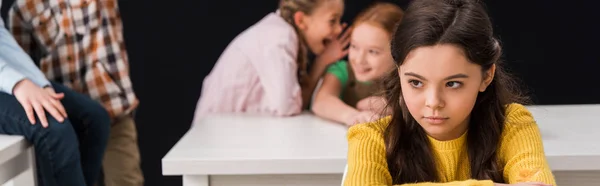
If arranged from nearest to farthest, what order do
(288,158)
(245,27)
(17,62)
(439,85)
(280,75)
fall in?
(439,85) → (288,158) → (17,62) → (280,75) → (245,27)

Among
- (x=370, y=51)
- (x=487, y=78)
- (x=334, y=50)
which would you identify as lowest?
(x=334, y=50)

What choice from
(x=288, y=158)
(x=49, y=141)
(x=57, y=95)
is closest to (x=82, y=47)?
(x=57, y=95)

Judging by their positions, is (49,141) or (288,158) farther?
(49,141)

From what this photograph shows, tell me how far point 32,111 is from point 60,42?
1.67 feet

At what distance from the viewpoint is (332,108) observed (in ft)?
7.05

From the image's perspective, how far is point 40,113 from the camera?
187 cm

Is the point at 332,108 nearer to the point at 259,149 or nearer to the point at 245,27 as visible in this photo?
the point at 259,149

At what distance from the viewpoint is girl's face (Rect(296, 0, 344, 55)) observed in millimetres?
2393

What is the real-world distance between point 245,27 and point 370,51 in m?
0.85

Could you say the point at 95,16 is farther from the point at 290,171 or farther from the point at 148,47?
the point at 290,171

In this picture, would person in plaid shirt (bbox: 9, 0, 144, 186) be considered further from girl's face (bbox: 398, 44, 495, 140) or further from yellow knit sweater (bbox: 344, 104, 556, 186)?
girl's face (bbox: 398, 44, 495, 140)

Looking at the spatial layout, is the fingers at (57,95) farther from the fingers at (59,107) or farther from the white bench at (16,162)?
the white bench at (16,162)

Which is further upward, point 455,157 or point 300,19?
point 455,157

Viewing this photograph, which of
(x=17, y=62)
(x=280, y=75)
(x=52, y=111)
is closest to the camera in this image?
(x=52, y=111)
